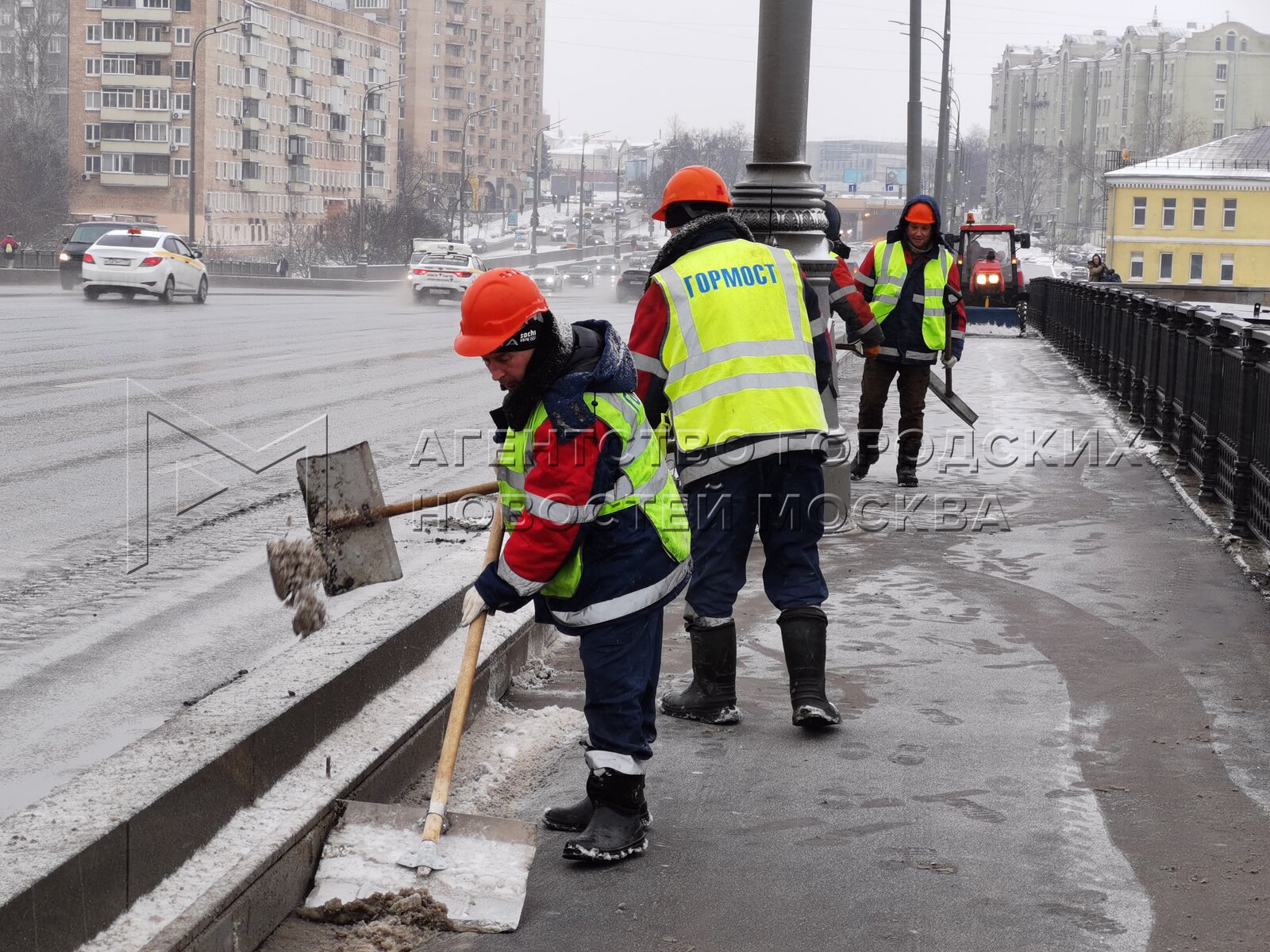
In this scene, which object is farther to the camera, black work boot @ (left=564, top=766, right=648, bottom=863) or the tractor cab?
the tractor cab

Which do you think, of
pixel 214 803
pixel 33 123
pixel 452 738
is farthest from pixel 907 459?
pixel 33 123

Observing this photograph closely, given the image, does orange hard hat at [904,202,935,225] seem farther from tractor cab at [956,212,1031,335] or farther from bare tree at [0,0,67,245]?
bare tree at [0,0,67,245]

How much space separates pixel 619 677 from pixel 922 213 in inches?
285

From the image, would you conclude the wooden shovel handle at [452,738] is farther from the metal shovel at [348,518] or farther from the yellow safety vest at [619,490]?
the metal shovel at [348,518]

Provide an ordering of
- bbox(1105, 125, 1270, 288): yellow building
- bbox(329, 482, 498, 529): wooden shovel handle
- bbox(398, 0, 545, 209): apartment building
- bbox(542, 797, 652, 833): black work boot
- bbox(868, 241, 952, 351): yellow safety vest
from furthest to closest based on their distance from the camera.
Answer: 1. bbox(398, 0, 545, 209): apartment building
2. bbox(1105, 125, 1270, 288): yellow building
3. bbox(868, 241, 952, 351): yellow safety vest
4. bbox(329, 482, 498, 529): wooden shovel handle
5. bbox(542, 797, 652, 833): black work boot

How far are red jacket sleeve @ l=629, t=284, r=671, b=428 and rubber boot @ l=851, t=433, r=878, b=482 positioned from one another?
582 centimetres

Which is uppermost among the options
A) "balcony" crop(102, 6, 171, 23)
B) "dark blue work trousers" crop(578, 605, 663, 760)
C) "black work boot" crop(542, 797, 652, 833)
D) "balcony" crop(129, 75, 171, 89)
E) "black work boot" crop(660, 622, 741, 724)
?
"balcony" crop(102, 6, 171, 23)

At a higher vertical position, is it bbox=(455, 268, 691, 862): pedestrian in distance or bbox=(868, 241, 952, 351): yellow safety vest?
bbox=(868, 241, 952, 351): yellow safety vest

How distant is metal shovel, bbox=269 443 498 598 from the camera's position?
5.29 meters

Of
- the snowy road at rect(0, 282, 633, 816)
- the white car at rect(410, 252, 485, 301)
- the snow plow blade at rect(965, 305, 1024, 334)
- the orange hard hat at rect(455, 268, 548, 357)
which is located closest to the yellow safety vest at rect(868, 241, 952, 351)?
the snowy road at rect(0, 282, 633, 816)

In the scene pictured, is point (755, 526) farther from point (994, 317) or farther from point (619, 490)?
point (994, 317)

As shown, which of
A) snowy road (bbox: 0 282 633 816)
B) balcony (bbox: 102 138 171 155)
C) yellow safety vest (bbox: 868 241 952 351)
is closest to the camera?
snowy road (bbox: 0 282 633 816)

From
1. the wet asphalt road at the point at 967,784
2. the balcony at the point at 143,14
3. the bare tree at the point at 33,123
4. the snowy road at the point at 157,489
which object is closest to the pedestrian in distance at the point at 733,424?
the wet asphalt road at the point at 967,784

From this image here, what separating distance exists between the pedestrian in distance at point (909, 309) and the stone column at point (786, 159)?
2192 mm
